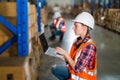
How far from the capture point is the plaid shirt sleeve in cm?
293

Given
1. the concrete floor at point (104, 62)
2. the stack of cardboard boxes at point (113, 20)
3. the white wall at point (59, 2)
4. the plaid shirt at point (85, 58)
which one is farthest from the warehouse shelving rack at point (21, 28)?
the white wall at point (59, 2)

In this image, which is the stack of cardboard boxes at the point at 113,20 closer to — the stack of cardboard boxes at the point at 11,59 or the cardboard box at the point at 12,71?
the stack of cardboard boxes at the point at 11,59

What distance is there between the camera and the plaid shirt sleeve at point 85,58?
2932 millimetres

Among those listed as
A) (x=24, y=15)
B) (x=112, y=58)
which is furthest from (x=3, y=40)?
(x=112, y=58)

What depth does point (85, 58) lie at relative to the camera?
2932 mm

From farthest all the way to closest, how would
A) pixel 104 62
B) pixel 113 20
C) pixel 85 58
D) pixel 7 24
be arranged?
pixel 113 20, pixel 104 62, pixel 7 24, pixel 85 58

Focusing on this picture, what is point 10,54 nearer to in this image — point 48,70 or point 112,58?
point 48,70

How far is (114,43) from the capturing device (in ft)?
32.6

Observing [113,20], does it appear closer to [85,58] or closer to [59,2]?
[85,58]

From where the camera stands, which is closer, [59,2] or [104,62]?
[104,62]

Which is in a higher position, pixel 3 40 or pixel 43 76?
pixel 3 40

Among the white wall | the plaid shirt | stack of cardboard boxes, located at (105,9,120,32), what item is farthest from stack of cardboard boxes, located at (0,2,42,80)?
the white wall

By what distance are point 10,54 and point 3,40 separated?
26 centimetres

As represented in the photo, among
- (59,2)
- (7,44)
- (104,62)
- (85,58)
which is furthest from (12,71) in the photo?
(59,2)
